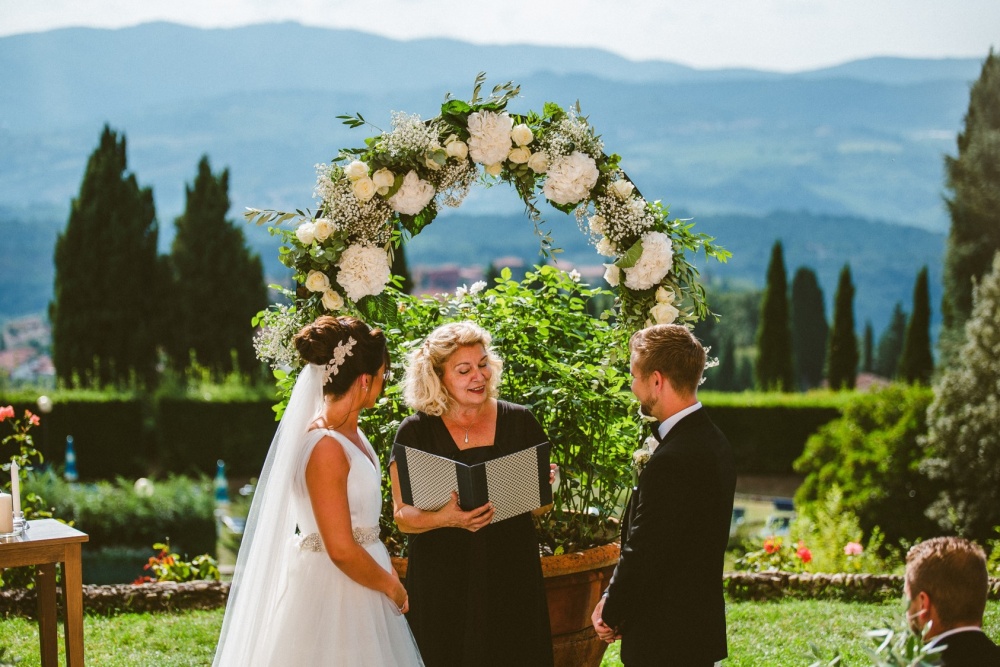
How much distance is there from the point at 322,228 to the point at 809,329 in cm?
2606

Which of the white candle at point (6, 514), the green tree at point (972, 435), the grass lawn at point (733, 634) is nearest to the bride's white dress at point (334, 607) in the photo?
the white candle at point (6, 514)

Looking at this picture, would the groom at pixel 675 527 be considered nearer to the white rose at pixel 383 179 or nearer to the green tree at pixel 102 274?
the white rose at pixel 383 179

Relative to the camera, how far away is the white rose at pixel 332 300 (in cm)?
399

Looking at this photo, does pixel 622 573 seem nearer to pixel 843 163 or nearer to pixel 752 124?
pixel 843 163

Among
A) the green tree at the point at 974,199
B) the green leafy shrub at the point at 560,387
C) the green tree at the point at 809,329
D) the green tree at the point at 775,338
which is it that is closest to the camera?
the green leafy shrub at the point at 560,387

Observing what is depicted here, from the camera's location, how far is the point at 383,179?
398cm

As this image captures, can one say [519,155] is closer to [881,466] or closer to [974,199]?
[881,466]

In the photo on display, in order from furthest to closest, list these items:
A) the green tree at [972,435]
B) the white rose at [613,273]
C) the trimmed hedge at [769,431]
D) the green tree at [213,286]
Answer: the green tree at [213,286]
the trimmed hedge at [769,431]
the green tree at [972,435]
the white rose at [613,273]

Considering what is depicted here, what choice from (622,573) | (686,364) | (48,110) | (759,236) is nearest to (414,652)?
(622,573)

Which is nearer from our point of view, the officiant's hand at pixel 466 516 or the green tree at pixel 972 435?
the officiant's hand at pixel 466 516

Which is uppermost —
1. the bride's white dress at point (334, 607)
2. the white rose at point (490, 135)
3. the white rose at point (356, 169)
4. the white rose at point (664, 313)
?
the white rose at point (490, 135)

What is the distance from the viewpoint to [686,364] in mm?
2801

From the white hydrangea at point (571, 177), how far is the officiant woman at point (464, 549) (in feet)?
3.17

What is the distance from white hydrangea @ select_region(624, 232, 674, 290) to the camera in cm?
398
